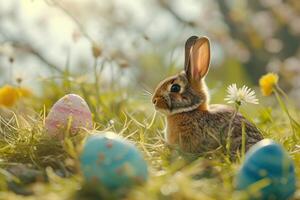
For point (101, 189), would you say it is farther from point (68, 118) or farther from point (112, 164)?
point (68, 118)

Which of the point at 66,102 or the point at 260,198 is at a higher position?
the point at 66,102

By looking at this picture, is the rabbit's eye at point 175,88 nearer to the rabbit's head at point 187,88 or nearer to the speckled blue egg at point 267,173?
the rabbit's head at point 187,88

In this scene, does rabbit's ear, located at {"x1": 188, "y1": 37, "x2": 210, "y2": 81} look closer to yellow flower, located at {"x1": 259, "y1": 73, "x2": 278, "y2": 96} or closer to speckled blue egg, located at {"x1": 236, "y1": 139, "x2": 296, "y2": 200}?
yellow flower, located at {"x1": 259, "y1": 73, "x2": 278, "y2": 96}

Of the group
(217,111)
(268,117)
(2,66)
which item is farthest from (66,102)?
(2,66)

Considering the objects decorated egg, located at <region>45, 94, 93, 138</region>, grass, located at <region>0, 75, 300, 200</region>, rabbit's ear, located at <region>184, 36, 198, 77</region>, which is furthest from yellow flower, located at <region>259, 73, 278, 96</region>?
decorated egg, located at <region>45, 94, 93, 138</region>

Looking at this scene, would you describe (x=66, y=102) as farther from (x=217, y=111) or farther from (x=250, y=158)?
(x=250, y=158)

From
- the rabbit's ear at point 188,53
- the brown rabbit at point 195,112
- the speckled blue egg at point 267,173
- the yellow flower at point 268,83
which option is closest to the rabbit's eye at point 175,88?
the brown rabbit at point 195,112

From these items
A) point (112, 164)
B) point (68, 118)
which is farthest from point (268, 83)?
point (112, 164)
